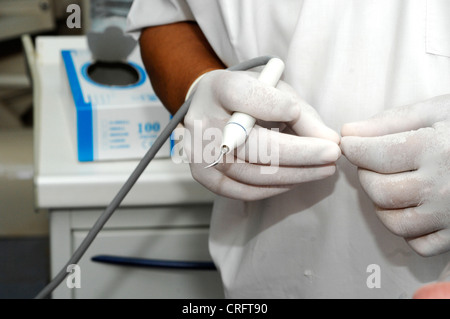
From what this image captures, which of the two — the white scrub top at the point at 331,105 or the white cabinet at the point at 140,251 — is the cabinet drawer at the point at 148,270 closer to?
the white cabinet at the point at 140,251

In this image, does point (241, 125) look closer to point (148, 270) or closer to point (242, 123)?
point (242, 123)

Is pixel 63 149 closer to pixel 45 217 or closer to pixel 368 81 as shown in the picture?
pixel 45 217

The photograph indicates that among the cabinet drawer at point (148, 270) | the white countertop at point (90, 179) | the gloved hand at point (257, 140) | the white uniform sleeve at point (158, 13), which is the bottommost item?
the cabinet drawer at point (148, 270)

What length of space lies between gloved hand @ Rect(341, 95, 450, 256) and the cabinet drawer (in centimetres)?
43

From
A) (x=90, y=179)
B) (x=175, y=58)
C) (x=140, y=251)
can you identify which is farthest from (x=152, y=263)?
(x=175, y=58)

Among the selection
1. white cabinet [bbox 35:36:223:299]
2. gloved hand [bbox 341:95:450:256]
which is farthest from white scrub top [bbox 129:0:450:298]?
white cabinet [bbox 35:36:223:299]

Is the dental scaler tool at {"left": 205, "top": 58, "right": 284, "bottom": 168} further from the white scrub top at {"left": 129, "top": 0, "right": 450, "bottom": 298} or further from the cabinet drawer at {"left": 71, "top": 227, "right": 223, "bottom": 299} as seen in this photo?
the cabinet drawer at {"left": 71, "top": 227, "right": 223, "bottom": 299}

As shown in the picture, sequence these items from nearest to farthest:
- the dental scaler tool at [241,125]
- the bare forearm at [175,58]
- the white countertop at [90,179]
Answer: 1. the dental scaler tool at [241,125]
2. the bare forearm at [175,58]
3. the white countertop at [90,179]

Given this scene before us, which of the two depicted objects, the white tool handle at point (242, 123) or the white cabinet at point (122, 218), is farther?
the white cabinet at point (122, 218)

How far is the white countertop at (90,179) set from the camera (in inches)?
31.9

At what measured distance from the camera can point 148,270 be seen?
0.91 metres

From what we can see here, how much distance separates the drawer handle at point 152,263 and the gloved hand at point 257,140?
1.03 ft

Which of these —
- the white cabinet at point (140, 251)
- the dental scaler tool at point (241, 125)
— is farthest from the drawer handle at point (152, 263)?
the dental scaler tool at point (241, 125)

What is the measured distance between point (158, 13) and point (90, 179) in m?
0.25
